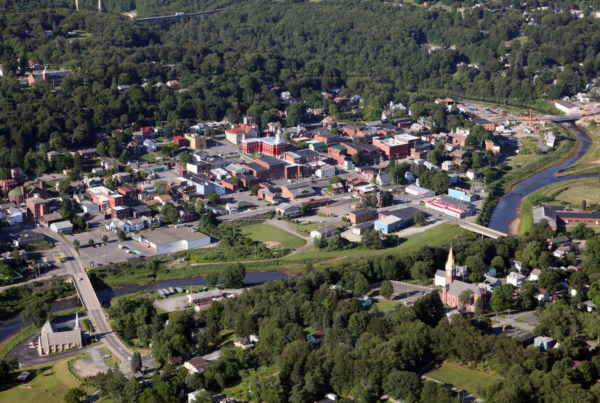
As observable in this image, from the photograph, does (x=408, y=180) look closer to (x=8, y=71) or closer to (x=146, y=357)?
(x=146, y=357)

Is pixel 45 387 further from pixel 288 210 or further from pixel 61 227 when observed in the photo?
pixel 288 210

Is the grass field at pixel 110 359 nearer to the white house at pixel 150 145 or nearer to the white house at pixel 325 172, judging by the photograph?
the white house at pixel 325 172

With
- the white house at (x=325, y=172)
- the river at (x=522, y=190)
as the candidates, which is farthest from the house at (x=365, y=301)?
the white house at (x=325, y=172)

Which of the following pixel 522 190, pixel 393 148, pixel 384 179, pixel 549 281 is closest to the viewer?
pixel 549 281

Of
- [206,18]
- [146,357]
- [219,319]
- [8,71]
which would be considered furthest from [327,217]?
[206,18]

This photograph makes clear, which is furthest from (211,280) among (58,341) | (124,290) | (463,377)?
(463,377)

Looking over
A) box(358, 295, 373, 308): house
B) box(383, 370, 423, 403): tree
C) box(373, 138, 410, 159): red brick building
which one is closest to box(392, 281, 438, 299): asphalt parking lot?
box(358, 295, 373, 308): house

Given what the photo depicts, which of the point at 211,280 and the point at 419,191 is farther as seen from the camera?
the point at 419,191

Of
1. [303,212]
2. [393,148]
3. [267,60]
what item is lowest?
[303,212]
